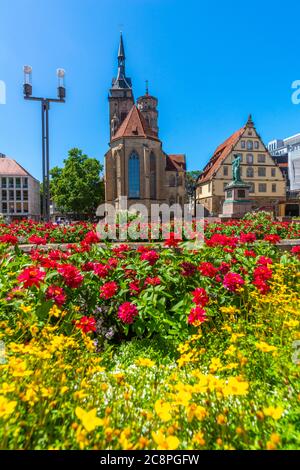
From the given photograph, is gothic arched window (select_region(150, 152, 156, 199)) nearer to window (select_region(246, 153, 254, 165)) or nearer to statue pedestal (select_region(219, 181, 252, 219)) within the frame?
window (select_region(246, 153, 254, 165))

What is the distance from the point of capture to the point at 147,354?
3166 mm

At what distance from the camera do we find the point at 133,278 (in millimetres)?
3617

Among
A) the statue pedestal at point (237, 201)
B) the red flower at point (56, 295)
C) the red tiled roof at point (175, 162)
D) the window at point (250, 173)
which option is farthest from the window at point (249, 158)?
the red flower at point (56, 295)

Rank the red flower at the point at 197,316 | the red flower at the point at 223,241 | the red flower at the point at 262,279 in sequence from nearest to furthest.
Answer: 1. the red flower at the point at 197,316
2. the red flower at the point at 262,279
3. the red flower at the point at 223,241

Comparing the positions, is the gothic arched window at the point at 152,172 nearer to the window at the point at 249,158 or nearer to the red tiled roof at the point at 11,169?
the window at the point at 249,158

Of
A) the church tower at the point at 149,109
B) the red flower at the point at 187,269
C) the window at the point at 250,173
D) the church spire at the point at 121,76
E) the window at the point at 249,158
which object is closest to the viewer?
the red flower at the point at 187,269

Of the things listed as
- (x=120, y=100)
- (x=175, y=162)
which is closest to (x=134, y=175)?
(x=175, y=162)

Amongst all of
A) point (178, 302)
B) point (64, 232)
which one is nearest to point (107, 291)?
point (178, 302)

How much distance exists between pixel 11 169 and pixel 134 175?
37.6m

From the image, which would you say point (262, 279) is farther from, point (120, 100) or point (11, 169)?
point (11, 169)

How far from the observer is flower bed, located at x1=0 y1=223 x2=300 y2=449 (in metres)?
1.62

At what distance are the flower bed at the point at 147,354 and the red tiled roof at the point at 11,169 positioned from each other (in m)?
65.3

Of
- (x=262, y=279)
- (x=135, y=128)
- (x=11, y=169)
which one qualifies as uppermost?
(x=135, y=128)

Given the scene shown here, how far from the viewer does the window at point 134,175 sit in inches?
1528
